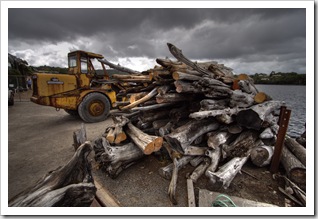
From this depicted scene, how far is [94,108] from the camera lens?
22.4 ft

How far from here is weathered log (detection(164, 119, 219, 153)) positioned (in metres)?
2.79

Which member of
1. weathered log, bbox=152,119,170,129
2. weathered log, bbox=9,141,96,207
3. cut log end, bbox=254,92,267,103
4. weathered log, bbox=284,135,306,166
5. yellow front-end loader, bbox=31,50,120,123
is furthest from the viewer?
yellow front-end loader, bbox=31,50,120,123

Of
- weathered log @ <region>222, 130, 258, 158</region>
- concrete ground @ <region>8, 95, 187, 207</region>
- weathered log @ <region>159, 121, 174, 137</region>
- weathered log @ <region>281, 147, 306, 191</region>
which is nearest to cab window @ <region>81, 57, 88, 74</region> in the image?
concrete ground @ <region>8, 95, 187, 207</region>

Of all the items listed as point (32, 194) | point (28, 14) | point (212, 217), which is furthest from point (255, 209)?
point (28, 14)

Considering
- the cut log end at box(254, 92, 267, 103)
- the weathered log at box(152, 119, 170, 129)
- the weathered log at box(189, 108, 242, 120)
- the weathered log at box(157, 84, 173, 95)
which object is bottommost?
the weathered log at box(152, 119, 170, 129)

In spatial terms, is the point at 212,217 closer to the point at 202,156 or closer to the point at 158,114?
the point at 202,156

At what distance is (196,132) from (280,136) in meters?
Result: 1.69

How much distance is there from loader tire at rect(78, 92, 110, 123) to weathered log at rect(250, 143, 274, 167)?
6.11m

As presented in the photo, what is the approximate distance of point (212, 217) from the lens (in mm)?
2066

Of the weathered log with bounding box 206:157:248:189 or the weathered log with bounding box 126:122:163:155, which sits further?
the weathered log with bounding box 126:122:163:155

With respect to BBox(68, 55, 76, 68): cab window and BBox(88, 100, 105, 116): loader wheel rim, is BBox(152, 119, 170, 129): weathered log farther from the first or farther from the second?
BBox(68, 55, 76, 68): cab window

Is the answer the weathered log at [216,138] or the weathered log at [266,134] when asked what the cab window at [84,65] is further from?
the weathered log at [266,134]

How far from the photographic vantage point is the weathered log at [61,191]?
1.81 metres

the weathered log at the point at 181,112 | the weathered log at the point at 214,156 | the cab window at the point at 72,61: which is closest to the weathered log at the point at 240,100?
the weathered log at the point at 181,112
